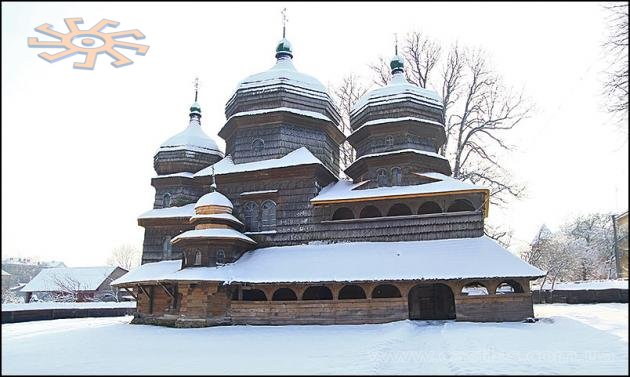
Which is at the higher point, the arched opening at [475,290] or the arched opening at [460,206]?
the arched opening at [460,206]

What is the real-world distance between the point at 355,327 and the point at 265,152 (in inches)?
325

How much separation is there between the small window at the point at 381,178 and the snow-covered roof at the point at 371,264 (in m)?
2.84

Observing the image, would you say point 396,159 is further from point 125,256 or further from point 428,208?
point 125,256

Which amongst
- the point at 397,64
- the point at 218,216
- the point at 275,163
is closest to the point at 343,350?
the point at 218,216

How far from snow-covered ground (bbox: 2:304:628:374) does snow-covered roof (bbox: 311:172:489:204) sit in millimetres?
4561

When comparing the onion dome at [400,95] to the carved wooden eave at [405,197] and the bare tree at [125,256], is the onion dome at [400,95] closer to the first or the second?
the carved wooden eave at [405,197]

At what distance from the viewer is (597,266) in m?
29.5

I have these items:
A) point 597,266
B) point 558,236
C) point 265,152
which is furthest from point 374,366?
point 558,236

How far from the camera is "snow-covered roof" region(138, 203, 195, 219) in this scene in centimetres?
1931

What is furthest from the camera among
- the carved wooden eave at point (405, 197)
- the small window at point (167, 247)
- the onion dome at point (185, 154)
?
the onion dome at point (185, 154)

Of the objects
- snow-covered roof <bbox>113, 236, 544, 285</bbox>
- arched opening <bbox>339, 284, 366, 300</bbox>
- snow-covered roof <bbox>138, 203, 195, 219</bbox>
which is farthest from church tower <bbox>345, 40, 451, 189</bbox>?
snow-covered roof <bbox>138, 203, 195, 219</bbox>

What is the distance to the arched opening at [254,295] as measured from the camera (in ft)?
55.1

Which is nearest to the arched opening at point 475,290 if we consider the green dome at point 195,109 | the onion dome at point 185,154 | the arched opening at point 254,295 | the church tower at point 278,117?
the arched opening at point 254,295

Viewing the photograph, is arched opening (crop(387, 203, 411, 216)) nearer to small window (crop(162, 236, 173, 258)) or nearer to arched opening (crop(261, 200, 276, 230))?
arched opening (crop(261, 200, 276, 230))
